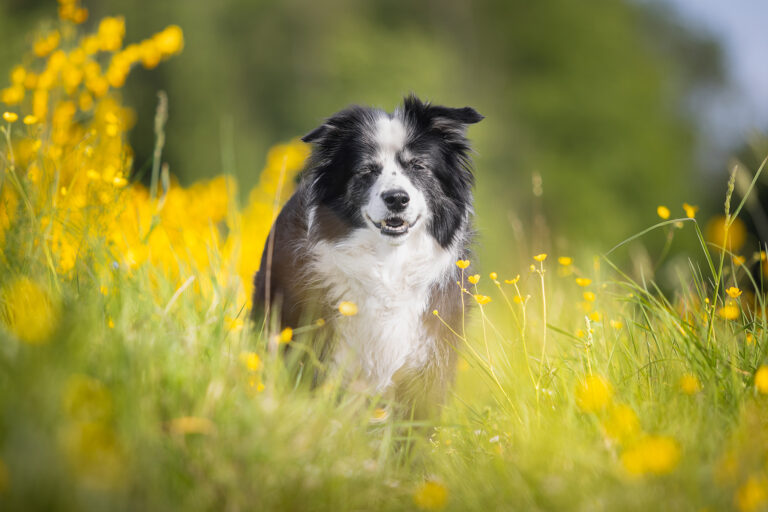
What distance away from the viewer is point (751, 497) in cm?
161

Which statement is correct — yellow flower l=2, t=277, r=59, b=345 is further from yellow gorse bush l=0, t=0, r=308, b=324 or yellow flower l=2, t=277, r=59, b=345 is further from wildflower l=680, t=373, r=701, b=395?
wildflower l=680, t=373, r=701, b=395

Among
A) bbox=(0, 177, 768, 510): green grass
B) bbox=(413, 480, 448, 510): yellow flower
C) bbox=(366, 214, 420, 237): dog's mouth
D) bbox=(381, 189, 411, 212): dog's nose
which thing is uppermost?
bbox=(381, 189, 411, 212): dog's nose

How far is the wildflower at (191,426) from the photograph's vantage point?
185 centimetres

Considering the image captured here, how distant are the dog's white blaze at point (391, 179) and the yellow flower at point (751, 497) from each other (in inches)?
75.2

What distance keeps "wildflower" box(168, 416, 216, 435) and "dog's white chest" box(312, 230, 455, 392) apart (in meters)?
1.32

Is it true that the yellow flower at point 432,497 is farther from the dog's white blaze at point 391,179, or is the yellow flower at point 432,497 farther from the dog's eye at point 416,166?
the dog's eye at point 416,166

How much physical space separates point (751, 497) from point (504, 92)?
14936 millimetres

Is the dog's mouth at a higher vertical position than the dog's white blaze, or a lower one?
lower

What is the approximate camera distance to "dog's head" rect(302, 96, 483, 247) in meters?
3.24

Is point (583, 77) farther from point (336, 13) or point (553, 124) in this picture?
point (336, 13)

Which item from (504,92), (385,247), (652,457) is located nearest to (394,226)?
(385,247)

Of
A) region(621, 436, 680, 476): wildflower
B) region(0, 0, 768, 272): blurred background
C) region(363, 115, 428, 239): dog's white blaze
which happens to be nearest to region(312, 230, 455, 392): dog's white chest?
region(363, 115, 428, 239): dog's white blaze

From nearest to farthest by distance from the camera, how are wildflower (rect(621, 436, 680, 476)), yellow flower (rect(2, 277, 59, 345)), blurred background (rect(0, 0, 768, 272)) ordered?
wildflower (rect(621, 436, 680, 476)), yellow flower (rect(2, 277, 59, 345)), blurred background (rect(0, 0, 768, 272))

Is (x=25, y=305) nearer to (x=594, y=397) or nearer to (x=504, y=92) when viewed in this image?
(x=594, y=397)
